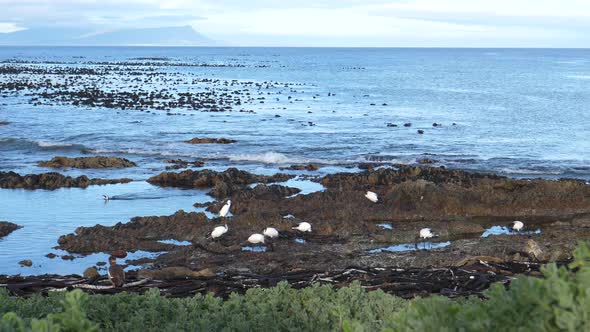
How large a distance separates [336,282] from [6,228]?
30.7 ft

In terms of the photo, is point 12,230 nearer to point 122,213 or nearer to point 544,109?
point 122,213

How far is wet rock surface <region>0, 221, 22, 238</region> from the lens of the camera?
512 inches

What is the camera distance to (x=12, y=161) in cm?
2448

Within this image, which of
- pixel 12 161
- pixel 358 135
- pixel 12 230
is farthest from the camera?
pixel 358 135

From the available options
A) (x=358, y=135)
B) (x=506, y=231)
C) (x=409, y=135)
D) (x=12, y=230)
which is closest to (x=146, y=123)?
(x=358, y=135)

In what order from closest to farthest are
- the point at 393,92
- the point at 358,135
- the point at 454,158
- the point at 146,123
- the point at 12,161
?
the point at 12,161 → the point at 454,158 → the point at 358,135 → the point at 146,123 → the point at 393,92

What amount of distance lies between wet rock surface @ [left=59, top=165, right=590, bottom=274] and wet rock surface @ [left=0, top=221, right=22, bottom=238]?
1568mm

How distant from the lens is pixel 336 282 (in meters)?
5.93

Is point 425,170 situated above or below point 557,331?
below

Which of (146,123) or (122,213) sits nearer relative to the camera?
(122,213)

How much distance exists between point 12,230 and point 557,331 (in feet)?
41.3

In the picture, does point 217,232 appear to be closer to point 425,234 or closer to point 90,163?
point 425,234

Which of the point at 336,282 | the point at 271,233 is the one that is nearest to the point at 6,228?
the point at 271,233

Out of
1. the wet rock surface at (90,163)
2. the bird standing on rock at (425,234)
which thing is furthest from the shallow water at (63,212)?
the bird standing on rock at (425,234)
